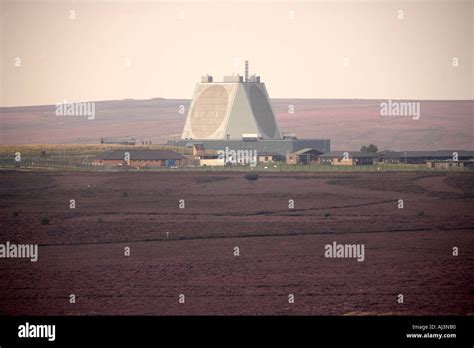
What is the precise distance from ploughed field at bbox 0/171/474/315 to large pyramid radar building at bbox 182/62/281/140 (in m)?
56.3

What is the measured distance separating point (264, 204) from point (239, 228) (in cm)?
1415

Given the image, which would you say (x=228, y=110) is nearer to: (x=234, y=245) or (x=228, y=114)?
(x=228, y=114)

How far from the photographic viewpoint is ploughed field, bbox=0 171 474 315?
48.6m

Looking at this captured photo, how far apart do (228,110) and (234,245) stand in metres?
94.8

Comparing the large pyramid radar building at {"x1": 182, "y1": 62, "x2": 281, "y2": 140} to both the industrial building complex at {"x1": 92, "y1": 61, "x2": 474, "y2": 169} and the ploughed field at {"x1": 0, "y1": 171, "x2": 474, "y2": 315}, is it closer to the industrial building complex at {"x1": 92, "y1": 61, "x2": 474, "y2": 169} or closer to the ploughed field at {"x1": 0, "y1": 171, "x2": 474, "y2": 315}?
the industrial building complex at {"x1": 92, "y1": 61, "x2": 474, "y2": 169}

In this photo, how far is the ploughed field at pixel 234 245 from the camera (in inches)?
1913

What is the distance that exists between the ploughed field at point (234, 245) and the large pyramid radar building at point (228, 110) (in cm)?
5627

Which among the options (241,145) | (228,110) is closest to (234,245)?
(241,145)

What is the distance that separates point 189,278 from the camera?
2074 inches

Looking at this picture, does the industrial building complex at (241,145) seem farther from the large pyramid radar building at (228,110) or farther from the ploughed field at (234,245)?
the ploughed field at (234,245)

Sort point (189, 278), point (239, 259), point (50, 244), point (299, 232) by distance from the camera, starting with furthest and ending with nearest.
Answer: point (299, 232), point (50, 244), point (239, 259), point (189, 278)
